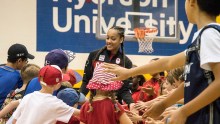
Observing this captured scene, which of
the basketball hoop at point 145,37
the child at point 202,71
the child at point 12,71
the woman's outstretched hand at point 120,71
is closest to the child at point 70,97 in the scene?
the child at point 12,71

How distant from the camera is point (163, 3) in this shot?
9695 millimetres

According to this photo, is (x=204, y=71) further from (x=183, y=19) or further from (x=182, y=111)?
(x=183, y=19)

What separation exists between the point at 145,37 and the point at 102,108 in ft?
16.7

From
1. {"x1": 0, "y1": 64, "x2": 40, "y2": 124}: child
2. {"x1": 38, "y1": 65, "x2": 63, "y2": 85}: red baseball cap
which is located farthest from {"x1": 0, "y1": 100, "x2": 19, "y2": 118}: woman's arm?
{"x1": 38, "y1": 65, "x2": 63, "y2": 85}: red baseball cap

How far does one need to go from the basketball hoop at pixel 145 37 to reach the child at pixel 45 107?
16.7 ft

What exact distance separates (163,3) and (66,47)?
2282 millimetres

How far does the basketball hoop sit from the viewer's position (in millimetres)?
9016

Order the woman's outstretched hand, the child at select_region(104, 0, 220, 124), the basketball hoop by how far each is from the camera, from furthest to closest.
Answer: the basketball hoop < the woman's outstretched hand < the child at select_region(104, 0, 220, 124)

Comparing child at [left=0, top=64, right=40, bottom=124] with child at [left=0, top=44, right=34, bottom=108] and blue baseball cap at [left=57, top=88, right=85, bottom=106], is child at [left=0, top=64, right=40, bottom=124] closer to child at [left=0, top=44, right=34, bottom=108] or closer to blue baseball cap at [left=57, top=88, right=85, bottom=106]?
child at [left=0, top=44, right=34, bottom=108]

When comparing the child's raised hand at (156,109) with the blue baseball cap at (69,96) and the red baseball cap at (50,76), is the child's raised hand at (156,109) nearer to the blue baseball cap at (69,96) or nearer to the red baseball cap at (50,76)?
the red baseball cap at (50,76)

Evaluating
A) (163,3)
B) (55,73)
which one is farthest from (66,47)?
(55,73)

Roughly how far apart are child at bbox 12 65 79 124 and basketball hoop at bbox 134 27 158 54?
5081 millimetres

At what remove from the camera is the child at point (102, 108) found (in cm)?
407

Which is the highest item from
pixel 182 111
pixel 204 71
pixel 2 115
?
pixel 204 71
